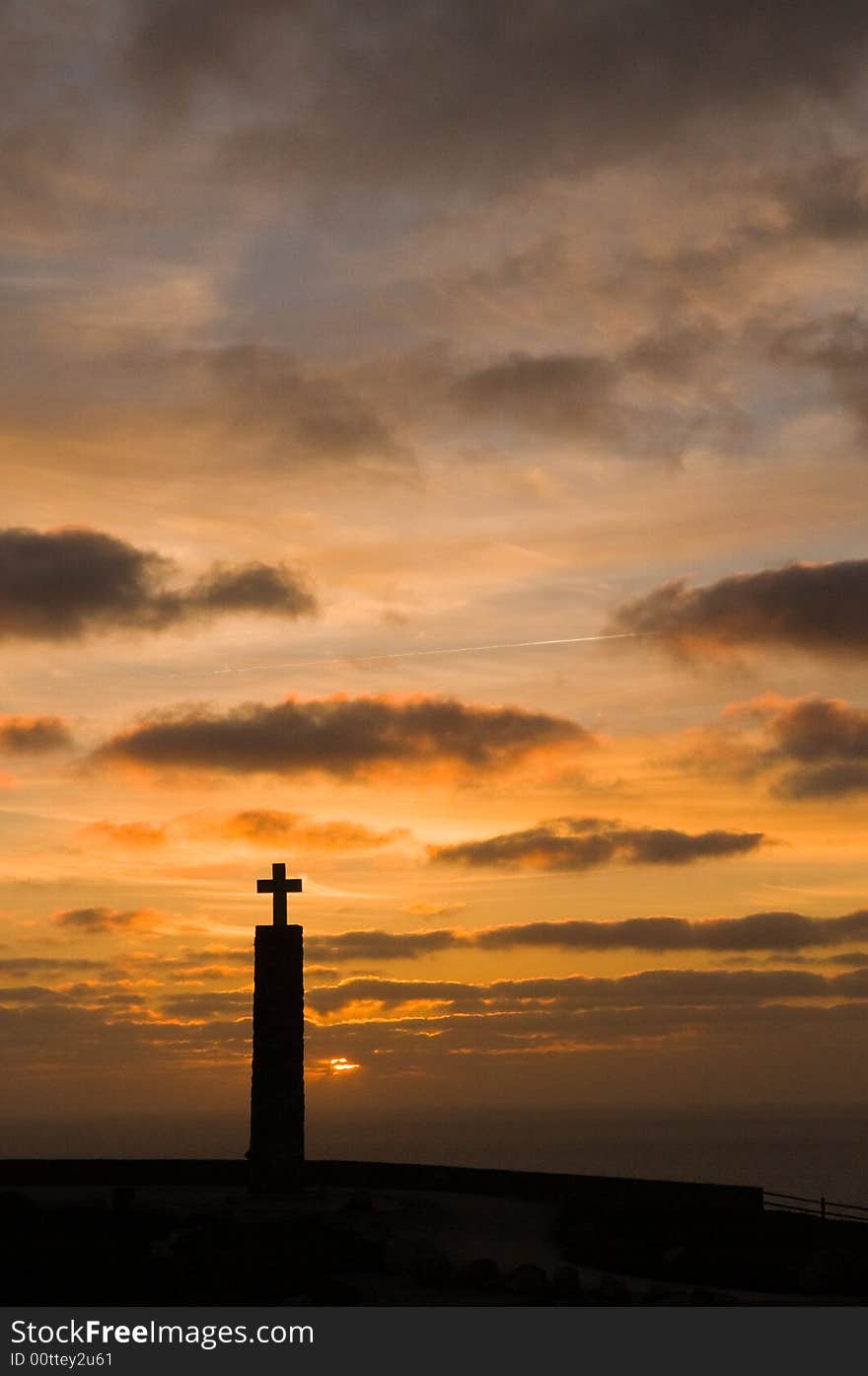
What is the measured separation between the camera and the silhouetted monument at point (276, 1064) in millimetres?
36844

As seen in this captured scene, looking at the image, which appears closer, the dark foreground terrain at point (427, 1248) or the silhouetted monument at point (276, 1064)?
the dark foreground terrain at point (427, 1248)

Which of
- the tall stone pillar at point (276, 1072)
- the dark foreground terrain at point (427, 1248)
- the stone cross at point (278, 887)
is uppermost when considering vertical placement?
the stone cross at point (278, 887)

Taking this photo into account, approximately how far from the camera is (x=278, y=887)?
3831 cm

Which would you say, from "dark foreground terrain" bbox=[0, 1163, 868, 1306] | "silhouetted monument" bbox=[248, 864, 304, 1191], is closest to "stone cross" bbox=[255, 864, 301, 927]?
"silhouetted monument" bbox=[248, 864, 304, 1191]

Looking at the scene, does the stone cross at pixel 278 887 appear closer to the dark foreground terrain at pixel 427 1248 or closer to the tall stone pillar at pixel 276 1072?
the tall stone pillar at pixel 276 1072

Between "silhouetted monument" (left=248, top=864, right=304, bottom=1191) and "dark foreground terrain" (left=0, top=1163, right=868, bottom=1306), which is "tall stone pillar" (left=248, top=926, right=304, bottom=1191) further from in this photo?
"dark foreground terrain" (left=0, top=1163, right=868, bottom=1306)

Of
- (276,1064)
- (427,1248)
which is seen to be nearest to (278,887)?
(276,1064)

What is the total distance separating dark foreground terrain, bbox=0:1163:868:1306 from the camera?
27.9 meters

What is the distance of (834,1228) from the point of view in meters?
33.8

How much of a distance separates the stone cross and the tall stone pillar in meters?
0.89

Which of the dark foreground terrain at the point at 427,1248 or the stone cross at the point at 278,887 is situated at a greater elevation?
the stone cross at the point at 278,887

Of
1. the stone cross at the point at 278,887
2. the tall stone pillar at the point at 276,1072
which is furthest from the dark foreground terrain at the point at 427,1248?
the stone cross at the point at 278,887

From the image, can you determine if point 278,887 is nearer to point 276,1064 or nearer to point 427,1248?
point 276,1064

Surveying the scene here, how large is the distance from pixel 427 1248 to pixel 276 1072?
6.37 m
